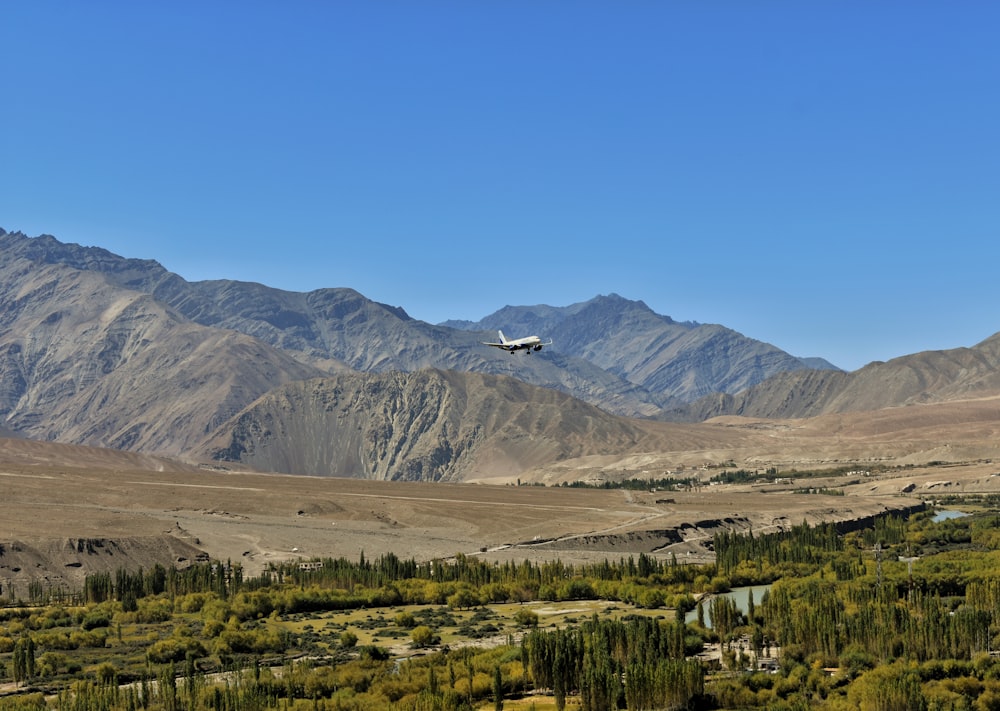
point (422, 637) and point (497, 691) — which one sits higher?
point (497, 691)

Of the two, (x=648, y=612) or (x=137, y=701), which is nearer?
(x=137, y=701)

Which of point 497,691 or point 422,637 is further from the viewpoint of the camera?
point 422,637

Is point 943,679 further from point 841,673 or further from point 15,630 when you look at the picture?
point 15,630

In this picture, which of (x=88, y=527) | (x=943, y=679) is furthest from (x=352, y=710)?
(x=88, y=527)

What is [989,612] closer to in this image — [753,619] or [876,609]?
[876,609]

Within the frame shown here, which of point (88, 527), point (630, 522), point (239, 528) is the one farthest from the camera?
point (630, 522)

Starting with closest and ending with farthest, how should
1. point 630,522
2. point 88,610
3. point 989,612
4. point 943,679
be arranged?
point 943,679 < point 989,612 < point 88,610 < point 630,522

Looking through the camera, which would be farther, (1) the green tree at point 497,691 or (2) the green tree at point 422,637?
(2) the green tree at point 422,637

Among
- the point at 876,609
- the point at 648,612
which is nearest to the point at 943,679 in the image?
the point at 876,609

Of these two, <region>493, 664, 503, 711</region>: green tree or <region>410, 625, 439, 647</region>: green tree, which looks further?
<region>410, 625, 439, 647</region>: green tree
